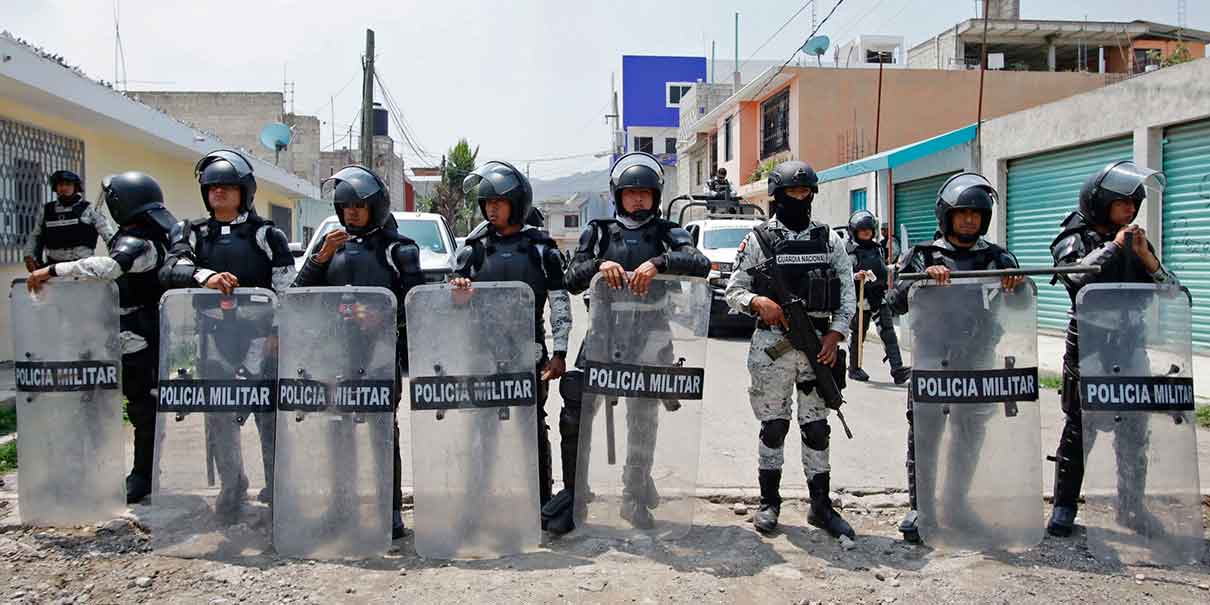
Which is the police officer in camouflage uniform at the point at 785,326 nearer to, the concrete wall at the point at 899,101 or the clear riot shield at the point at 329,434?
the clear riot shield at the point at 329,434

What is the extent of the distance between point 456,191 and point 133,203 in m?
41.9

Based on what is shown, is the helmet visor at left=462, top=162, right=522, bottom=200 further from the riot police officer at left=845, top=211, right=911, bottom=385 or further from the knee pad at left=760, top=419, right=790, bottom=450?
A: the riot police officer at left=845, top=211, right=911, bottom=385

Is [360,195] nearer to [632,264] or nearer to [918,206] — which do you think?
[632,264]

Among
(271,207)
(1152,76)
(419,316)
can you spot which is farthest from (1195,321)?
(271,207)

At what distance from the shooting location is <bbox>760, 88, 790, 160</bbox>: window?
88.4 ft

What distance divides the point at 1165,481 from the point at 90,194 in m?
13.0

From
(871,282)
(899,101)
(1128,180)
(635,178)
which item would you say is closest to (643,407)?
(635,178)

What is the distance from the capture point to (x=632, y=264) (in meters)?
4.56

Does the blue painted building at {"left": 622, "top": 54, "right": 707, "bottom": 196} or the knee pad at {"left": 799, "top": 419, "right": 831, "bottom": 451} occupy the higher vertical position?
the blue painted building at {"left": 622, "top": 54, "right": 707, "bottom": 196}

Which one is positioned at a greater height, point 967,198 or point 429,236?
point 429,236

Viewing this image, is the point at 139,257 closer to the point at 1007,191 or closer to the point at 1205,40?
the point at 1007,191

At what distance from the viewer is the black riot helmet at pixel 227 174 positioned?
466 cm

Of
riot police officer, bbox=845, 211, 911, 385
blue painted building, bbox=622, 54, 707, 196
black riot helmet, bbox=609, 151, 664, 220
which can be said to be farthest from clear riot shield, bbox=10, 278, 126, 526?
blue painted building, bbox=622, 54, 707, 196

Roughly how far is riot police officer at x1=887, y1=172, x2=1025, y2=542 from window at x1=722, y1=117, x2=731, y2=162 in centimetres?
2797
